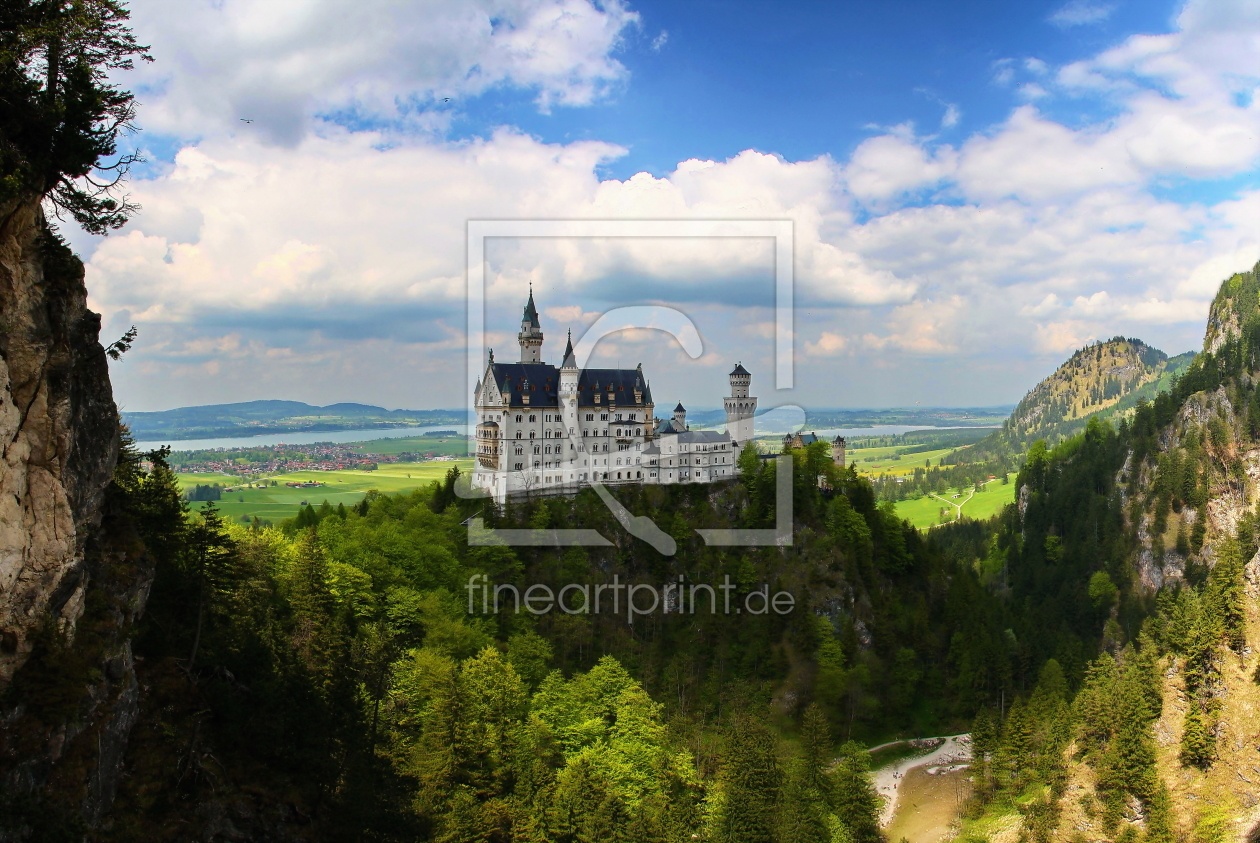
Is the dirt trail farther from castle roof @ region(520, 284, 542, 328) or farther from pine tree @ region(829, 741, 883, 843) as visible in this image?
castle roof @ region(520, 284, 542, 328)

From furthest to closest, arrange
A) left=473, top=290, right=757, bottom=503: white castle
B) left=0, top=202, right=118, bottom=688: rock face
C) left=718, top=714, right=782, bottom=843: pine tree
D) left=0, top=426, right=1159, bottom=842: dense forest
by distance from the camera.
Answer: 1. left=473, top=290, right=757, bottom=503: white castle
2. left=718, top=714, right=782, bottom=843: pine tree
3. left=0, top=426, right=1159, bottom=842: dense forest
4. left=0, top=202, right=118, bottom=688: rock face

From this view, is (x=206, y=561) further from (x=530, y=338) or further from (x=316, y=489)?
(x=316, y=489)

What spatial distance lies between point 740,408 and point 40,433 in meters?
72.8

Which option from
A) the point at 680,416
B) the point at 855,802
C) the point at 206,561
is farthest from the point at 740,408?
the point at 206,561

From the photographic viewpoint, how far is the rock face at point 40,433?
72.7ft

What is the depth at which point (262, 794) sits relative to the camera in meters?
31.2

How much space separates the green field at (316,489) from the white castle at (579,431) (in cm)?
2225

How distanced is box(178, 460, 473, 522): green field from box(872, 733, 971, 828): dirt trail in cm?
6072

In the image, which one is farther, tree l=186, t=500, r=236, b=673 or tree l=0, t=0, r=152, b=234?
tree l=186, t=500, r=236, b=673

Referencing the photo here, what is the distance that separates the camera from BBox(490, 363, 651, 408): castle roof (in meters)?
81.1

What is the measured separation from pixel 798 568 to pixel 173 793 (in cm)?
6481

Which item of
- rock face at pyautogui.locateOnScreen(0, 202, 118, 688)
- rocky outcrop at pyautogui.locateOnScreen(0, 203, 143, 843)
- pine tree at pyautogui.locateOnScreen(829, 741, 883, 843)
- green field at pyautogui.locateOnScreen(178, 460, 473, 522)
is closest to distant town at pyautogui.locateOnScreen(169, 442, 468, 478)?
green field at pyautogui.locateOnScreen(178, 460, 473, 522)

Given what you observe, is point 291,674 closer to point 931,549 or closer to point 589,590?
point 589,590

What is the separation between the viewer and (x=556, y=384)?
8400 centimetres
